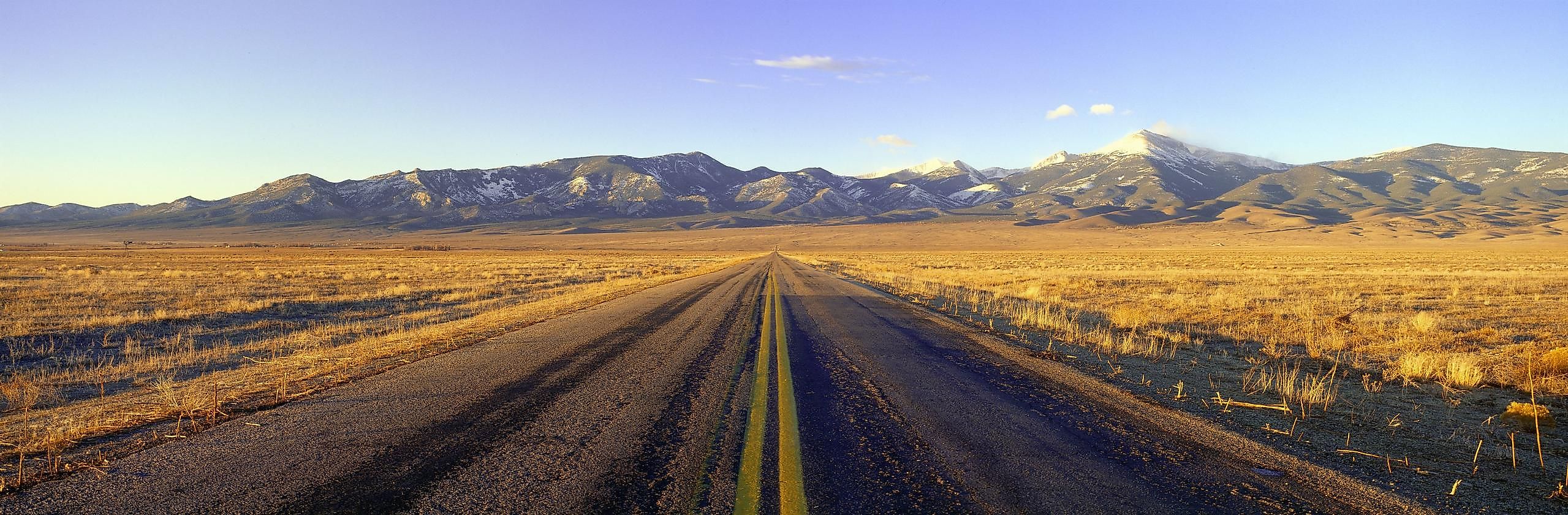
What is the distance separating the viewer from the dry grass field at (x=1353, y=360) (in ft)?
17.0

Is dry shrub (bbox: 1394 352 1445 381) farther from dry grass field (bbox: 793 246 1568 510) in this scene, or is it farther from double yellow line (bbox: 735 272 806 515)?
double yellow line (bbox: 735 272 806 515)

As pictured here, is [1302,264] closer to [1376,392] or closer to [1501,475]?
[1376,392]

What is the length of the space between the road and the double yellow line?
2 cm

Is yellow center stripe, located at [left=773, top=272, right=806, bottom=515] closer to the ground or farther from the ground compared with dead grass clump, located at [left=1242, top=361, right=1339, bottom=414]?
farther from the ground

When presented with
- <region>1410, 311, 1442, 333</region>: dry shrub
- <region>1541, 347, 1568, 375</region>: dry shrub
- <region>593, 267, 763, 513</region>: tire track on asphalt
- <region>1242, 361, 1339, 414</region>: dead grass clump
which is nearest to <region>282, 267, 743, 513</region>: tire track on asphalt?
<region>593, 267, 763, 513</region>: tire track on asphalt

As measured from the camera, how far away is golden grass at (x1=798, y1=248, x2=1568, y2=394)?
9930 mm

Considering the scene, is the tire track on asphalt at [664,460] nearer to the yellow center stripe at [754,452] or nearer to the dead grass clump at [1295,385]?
the yellow center stripe at [754,452]

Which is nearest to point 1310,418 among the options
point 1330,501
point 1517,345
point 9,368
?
point 1330,501

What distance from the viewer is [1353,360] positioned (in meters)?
10.3

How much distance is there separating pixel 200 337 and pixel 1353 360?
68.1ft

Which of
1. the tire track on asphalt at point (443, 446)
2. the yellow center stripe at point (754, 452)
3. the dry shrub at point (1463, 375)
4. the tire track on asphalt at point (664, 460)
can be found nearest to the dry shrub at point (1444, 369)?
the dry shrub at point (1463, 375)

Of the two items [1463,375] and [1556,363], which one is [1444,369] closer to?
[1463,375]

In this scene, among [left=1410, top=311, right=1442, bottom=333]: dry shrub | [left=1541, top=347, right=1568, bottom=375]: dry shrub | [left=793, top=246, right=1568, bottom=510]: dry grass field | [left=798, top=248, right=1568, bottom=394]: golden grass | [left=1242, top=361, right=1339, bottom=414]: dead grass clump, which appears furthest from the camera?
[left=1410, top=311, right=1442, bottom=333]: dry shrub

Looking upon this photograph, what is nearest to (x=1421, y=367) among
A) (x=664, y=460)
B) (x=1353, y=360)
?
(x=1353, y=360)
